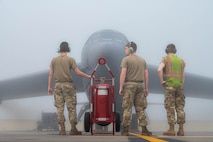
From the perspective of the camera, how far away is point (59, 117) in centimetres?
1038

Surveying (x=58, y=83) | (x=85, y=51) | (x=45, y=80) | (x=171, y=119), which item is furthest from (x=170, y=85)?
(x=45, y=80)

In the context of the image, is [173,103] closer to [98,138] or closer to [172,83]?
[172,83]

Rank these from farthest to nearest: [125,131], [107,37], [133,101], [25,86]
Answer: [25,86] < [107,37] < [133,101] < [125,131]

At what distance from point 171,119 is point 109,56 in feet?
25.3

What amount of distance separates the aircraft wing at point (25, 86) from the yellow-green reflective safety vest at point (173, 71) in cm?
1450

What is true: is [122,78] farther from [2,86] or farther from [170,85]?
[2,86]

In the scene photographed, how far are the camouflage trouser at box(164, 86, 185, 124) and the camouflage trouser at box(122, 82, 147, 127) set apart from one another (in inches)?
25.6

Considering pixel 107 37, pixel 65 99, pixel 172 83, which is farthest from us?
pixel 107 37

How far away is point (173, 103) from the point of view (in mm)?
10539

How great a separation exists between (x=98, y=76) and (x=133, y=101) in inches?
311

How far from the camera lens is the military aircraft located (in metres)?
18.1

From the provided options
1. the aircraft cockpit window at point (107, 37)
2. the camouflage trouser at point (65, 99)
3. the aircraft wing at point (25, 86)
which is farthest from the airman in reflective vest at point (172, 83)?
the aircraft wing at point (25, 86)

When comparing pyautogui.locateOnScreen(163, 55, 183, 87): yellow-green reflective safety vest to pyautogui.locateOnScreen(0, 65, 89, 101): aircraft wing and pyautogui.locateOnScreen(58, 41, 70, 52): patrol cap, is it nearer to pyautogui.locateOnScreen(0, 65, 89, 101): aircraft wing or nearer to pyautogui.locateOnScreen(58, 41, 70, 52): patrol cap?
pyautogui.locateOnScreen(58, 41, 70, 52): patrol cap

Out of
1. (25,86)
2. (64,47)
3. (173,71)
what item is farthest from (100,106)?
(25,86)
